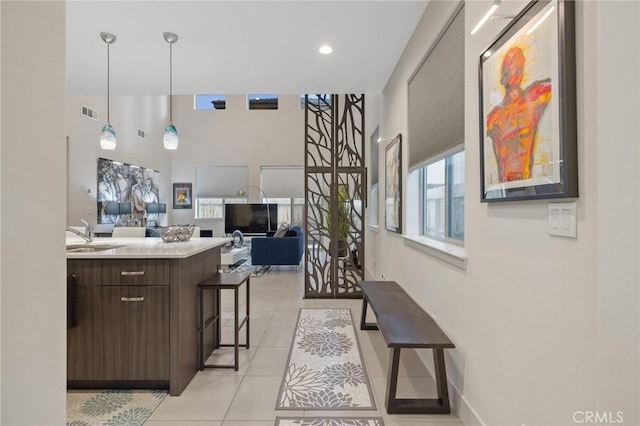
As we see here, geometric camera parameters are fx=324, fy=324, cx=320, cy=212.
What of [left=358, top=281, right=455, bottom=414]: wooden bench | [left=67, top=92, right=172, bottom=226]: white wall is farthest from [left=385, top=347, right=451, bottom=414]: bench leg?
[left=67, top=92, right=172, bottom=226]: white wall

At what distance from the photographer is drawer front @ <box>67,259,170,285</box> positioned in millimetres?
2109

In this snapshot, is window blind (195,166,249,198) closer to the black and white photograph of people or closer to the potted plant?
the black and white photograph of people

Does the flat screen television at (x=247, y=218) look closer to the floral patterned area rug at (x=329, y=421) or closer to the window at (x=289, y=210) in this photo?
the window at (x=289, y=210)

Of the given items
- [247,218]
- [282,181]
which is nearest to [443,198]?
[247,218]

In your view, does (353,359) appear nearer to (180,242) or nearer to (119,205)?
(180,242)

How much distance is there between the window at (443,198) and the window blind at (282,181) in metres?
7.14

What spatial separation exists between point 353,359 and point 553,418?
162cm

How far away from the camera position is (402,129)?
10.8 ft

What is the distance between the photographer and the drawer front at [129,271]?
2.11 metres

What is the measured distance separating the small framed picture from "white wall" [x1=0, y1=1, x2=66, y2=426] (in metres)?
9.77

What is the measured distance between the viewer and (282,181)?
10.1 meters

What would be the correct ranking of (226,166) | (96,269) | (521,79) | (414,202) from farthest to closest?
(226,166), (414,202), (96,269), (521,79)

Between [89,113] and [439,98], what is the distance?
674 centimetres

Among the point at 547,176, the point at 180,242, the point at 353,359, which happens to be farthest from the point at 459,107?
the point at 180,242
